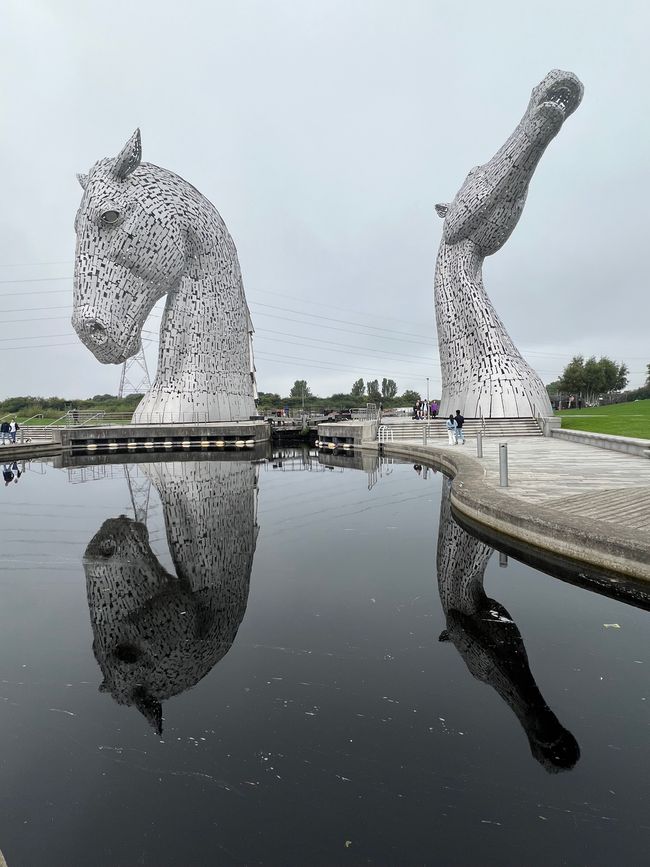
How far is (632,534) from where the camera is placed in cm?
534

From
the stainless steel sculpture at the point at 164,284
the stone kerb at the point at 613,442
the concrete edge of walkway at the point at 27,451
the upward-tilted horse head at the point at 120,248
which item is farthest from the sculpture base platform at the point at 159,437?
the stone kerb at the point at 613,442

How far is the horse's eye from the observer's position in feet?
72.3

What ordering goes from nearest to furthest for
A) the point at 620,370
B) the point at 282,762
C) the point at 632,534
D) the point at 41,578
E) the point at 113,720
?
the point at 282,762 < the point at 113,720 < the point at 632,534 < the point at 41,578 < the point at 620,370

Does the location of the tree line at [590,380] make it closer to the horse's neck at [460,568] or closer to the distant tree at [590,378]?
the distant tree at [590,378]

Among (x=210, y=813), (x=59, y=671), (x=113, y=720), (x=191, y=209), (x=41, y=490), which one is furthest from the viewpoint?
(x=191, y=209)

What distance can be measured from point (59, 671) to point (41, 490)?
32.4 ft

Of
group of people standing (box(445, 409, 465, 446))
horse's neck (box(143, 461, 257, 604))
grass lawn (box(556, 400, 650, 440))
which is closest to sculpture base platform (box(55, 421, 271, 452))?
horse's neck (box(143, 461, 257, 604))

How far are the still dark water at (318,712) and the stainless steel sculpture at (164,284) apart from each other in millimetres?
18893

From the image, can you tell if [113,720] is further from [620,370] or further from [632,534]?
[620,370]

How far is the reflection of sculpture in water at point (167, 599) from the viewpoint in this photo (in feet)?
12.0

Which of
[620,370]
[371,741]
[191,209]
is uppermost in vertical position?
[191,209]

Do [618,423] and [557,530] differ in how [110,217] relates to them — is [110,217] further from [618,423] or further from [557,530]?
[618,423]

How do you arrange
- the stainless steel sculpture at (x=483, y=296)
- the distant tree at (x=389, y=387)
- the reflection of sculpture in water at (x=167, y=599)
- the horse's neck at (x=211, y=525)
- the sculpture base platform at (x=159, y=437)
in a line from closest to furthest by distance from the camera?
1. the reflection of sculpture in water at (x=167, y=599)
2. the horse's neck at (x=211, y=525)
3. the stainless steel sculpture at (x=483, y=296)
4. the sculpture base platform at (x=159, y=437)
5. the distant tree at (x=389, y=387)

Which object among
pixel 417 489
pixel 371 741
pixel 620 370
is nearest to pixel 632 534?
pixel 371 741
